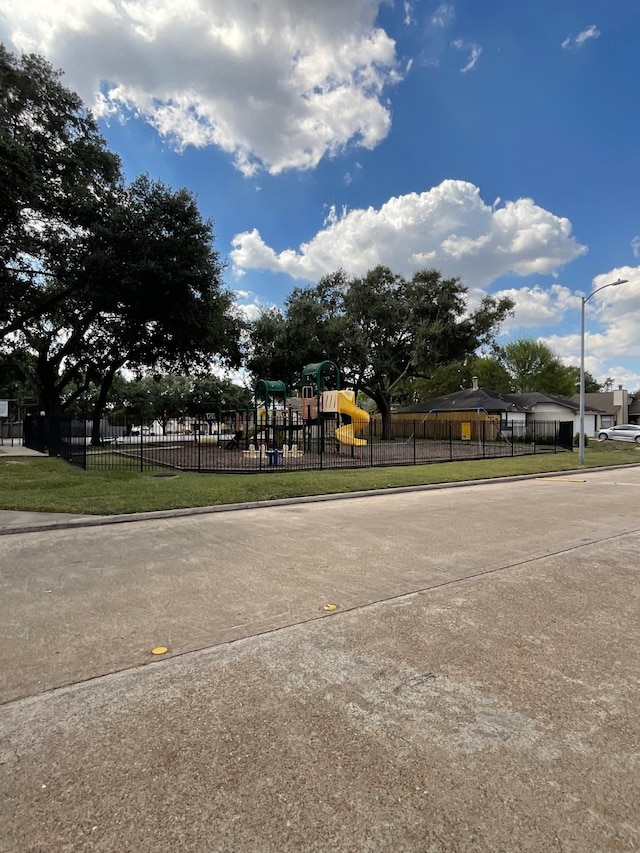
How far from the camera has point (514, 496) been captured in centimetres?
1260

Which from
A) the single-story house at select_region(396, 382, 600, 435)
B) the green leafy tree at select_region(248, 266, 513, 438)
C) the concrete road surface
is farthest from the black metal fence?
the concrete road surface

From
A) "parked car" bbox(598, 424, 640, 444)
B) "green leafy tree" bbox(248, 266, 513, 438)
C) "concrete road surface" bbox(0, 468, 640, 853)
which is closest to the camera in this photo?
"concrete road surface" bbox(0, 468, 640, 853)

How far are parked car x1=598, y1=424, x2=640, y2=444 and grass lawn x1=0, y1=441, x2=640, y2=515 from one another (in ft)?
88.1

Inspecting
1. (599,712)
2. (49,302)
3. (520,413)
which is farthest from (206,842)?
(520,413)

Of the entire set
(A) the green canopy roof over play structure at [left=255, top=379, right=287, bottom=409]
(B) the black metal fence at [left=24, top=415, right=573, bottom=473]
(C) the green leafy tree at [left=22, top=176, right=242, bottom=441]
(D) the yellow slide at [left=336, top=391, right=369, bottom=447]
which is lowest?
(B) the black metal fence at [left=24, top=415, right=573, bottom=473]

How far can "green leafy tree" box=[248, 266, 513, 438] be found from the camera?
116 ft

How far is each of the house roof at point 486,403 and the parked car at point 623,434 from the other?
3302mm

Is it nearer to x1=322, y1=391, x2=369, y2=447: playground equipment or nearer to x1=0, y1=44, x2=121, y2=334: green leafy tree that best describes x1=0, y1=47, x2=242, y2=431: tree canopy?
x1=0, y1=44, x2=121, y2=334: green leafy tree

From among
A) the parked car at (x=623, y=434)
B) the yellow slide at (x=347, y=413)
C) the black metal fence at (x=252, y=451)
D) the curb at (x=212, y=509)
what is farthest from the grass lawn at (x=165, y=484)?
the parked car at (x=623, y=434)

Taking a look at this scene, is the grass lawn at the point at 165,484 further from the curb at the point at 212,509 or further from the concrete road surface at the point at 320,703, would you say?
the concrete road surface at the point at 320,703

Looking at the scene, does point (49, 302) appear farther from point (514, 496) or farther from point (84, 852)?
point (84, 852)

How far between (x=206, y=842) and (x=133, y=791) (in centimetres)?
51

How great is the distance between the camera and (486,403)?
40.6 meters

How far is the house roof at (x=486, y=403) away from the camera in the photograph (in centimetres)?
4019
